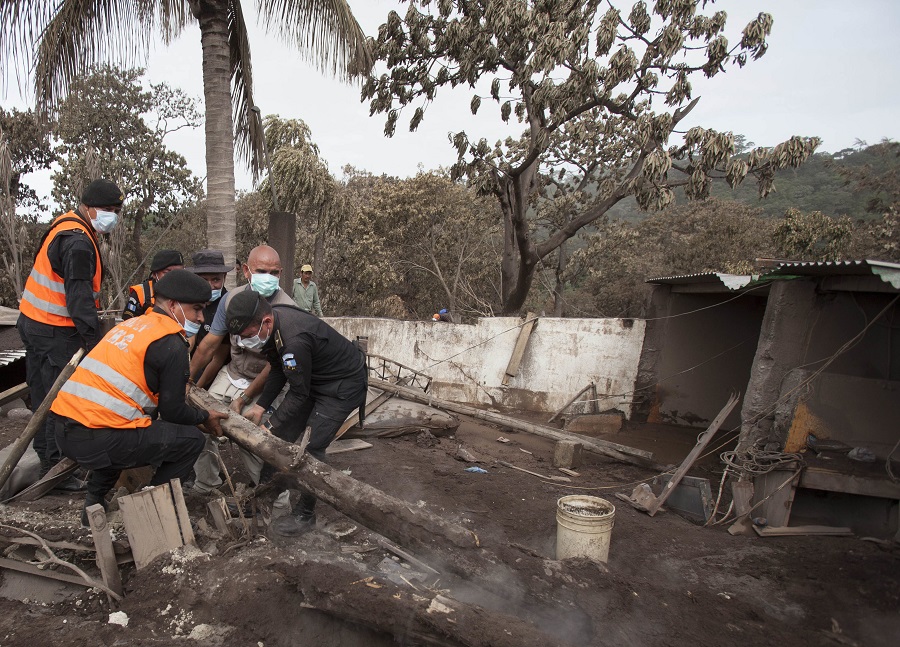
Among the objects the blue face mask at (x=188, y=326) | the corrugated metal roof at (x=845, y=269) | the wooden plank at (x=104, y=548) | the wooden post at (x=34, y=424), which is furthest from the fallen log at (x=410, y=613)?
the corrugated metal roof at (x=845, y=269)

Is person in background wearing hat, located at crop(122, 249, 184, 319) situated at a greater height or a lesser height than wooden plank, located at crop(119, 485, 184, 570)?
greater

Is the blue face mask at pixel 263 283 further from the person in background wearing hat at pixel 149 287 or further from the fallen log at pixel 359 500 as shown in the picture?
the fallen log at pixel 359 500

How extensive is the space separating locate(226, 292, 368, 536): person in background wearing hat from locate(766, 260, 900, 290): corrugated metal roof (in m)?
4.21

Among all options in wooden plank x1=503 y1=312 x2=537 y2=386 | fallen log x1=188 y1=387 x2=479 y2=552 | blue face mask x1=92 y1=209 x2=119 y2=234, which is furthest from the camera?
wooden plank x1=503 y1=312 x2=537 y2=386

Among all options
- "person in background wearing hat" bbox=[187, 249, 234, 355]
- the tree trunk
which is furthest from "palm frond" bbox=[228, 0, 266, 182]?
"person in background wearing hat" bbox=[187, 249, 234, 355]

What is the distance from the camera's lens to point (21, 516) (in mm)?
3701

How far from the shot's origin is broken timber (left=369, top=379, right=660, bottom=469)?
710cm

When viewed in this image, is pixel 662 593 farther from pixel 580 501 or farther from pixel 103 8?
pixel 103 8

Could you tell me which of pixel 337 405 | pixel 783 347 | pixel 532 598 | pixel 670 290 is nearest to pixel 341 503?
pixel 337 405

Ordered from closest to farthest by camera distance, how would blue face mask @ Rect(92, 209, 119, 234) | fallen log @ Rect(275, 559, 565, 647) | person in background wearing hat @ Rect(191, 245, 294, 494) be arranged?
fallen log @ Rect(275, 559, 565, 647) → blue face mask @ Rect(92, 209, 119, 234) → person in background wearing hat @ Rect(191, 245, 294, 494)

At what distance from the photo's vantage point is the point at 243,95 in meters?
7.63

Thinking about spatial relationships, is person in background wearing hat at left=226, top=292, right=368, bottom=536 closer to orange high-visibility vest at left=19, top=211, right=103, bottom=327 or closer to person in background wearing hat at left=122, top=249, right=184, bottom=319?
person in background wearing hat at left=122, top=249, right=184, bottom=319

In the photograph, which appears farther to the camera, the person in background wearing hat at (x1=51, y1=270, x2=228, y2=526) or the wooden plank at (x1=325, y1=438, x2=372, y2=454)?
the wooden plank at (x1=325, y1=438, x2=372, y2=454)

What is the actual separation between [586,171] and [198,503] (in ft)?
46.2
